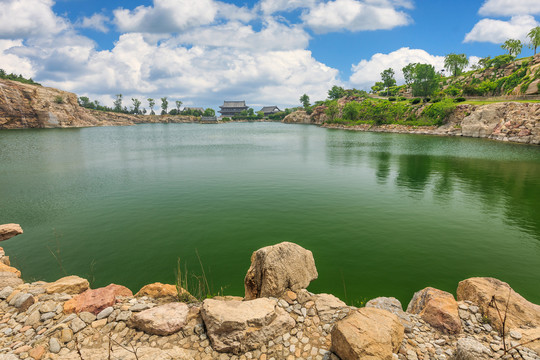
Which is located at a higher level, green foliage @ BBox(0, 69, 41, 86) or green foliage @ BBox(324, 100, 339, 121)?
green foliage @ BBox(0, 69, 41, 86)

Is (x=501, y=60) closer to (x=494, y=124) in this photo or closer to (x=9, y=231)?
(x=494, y=124)

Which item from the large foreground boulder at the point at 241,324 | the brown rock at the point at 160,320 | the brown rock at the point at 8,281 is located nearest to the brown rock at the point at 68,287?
the brown rock at the point at 8,281

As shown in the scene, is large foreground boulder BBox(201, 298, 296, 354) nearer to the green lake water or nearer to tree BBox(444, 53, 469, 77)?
the green lake water

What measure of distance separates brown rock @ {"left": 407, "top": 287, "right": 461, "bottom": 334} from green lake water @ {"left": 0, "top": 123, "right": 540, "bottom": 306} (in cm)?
236

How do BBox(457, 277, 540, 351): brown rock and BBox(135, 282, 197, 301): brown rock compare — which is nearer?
BBox(457, 277, 540, 351): brown rock

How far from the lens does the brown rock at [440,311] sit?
7543 millimetres

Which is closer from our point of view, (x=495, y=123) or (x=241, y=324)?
(x=241, y=324)

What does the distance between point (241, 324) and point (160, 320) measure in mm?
2485

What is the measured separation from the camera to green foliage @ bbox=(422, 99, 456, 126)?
91069 millimetres

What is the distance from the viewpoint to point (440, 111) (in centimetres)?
9238

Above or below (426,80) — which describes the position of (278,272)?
below

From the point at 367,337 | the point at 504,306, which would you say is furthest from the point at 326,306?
the point at 504,306

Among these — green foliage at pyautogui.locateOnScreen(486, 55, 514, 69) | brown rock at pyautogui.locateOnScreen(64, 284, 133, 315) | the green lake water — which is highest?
green foliage at pyautogui.locateOnScreen(486, 55, 514, 69)

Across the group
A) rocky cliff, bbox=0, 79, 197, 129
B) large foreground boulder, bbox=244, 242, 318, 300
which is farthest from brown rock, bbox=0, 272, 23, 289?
rocky cliff, bbox=0, 79, 197, 129
